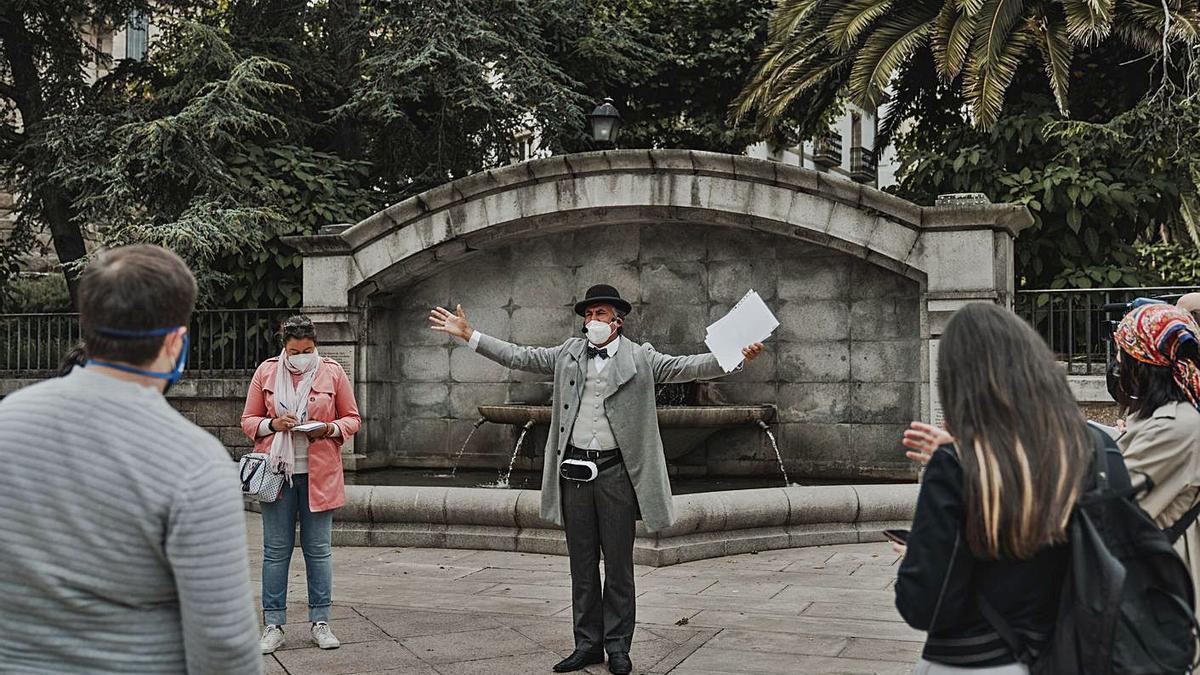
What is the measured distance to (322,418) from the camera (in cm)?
693

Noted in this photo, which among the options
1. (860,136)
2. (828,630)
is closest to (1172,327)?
(828,630)

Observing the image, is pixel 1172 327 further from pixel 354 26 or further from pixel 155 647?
pixel 354 26

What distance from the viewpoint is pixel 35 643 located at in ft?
8.42

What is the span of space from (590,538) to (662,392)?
23.2ft

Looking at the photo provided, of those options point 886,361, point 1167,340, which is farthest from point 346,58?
point 1167,340

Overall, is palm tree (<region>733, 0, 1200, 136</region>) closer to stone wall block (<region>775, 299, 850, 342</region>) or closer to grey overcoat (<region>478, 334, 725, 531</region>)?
stone wall block (<region>775, 299, 850, 342</region>)

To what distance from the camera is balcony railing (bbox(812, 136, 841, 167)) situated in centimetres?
3547

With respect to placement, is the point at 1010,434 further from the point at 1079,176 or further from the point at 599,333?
the point at 1079,176

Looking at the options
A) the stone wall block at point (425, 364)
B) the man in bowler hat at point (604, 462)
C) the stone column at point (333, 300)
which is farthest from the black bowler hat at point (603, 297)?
the stone wall block at point (425, 364)

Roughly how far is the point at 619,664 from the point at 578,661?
22cm

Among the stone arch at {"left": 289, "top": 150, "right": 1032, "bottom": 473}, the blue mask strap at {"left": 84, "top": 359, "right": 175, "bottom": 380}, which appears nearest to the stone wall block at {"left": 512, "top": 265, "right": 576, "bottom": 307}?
the stone arch at {"left": 289, "top": 150, "right": 1032, "bottom": 473}

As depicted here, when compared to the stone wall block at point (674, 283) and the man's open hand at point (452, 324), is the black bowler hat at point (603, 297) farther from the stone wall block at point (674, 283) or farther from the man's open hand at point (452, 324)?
the stone wall block at point (674, 283)

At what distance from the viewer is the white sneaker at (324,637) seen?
6625 mm

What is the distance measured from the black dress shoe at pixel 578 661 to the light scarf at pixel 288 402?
72.9 inches
